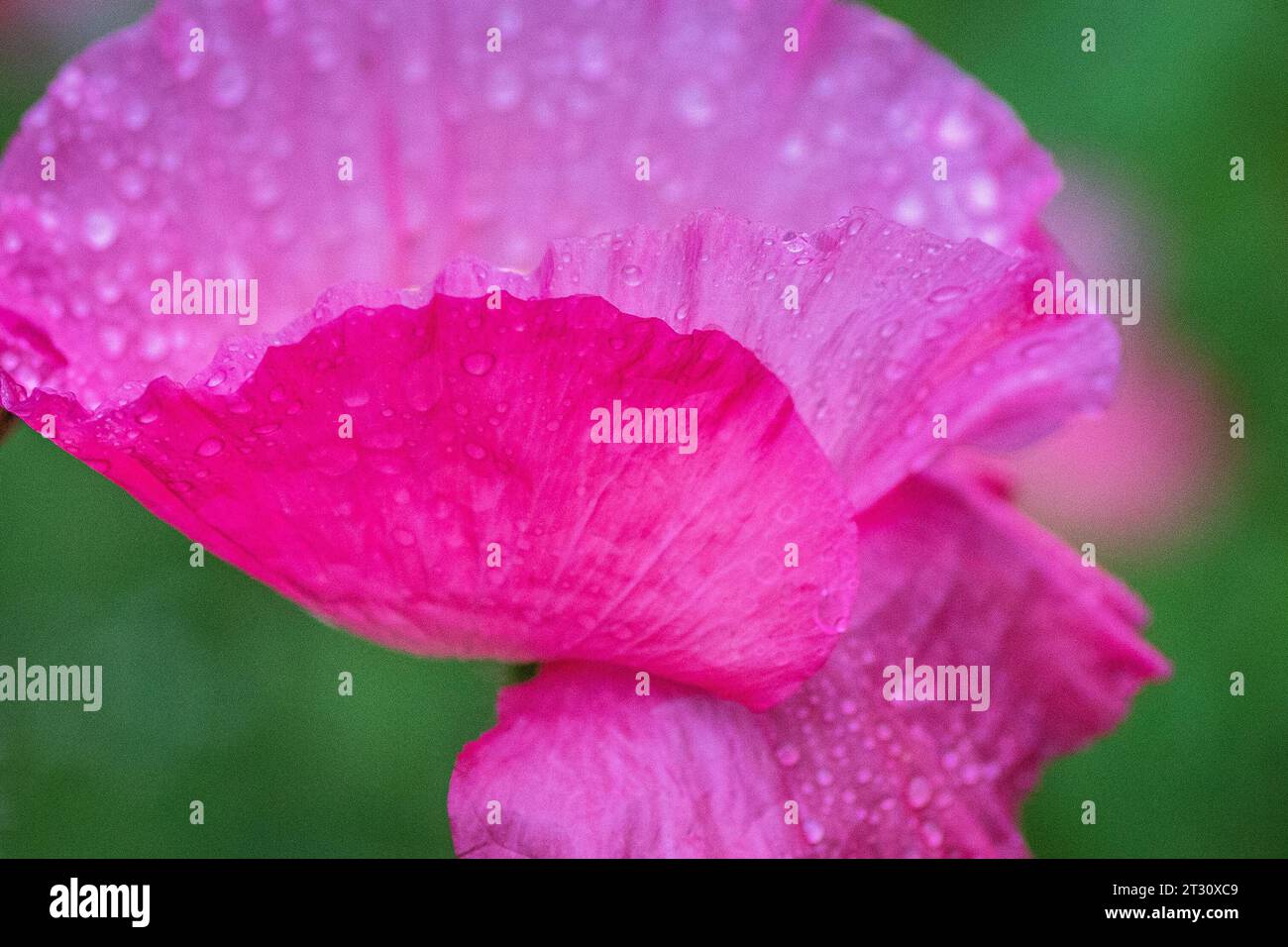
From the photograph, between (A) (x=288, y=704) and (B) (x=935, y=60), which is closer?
(B) (x=935, y=60)

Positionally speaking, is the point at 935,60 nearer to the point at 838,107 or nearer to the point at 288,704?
the point at 838,107

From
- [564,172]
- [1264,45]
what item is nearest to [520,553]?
[564,172]

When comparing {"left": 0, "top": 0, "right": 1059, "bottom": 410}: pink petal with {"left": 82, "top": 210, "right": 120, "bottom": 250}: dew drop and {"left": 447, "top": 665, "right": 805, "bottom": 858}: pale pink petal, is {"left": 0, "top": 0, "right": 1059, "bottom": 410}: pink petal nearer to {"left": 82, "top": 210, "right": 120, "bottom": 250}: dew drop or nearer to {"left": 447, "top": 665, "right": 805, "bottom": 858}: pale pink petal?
{"left": 82, "top": 210, "right": 120, "bottom": 250}: dew drop

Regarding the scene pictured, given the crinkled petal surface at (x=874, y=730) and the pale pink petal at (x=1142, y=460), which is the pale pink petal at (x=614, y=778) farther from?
the pale pink petal at (x=1142, y=460)

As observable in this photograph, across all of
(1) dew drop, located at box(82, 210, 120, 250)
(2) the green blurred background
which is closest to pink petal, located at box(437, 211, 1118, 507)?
(1) dew drop, located at box(82, 210, 120, 250)

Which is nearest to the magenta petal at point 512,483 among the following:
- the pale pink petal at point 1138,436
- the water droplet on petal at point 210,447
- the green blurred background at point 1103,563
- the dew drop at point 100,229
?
the water droplet on petal at point 210,447
